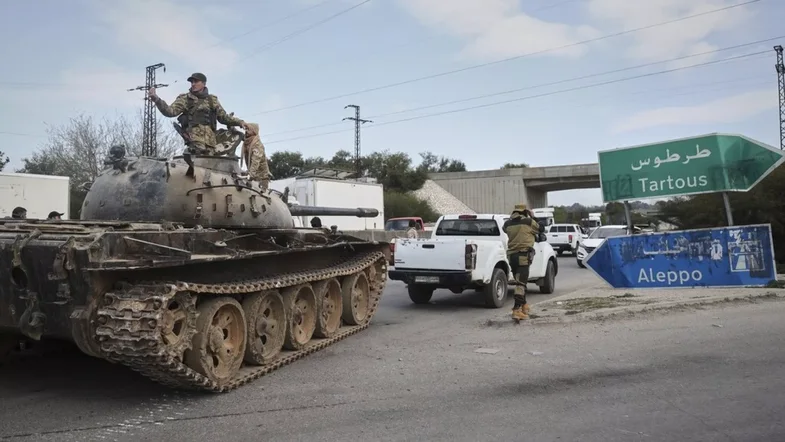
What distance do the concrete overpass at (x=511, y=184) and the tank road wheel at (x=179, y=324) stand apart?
4943 centimetres

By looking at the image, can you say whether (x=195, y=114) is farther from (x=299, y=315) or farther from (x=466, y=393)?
(x=466, y=393)

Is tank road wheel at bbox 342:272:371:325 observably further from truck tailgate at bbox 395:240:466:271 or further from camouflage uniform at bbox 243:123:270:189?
camouflage uniform at bbox 243:123:270:189

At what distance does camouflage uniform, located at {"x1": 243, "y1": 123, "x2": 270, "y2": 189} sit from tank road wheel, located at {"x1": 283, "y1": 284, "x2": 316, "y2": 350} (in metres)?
1.57

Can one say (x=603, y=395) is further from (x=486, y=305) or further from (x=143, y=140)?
(x=143, y=140)

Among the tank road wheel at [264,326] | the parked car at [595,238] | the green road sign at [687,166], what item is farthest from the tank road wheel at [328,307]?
the parked car at [595,238]

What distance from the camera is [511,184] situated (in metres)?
58.3

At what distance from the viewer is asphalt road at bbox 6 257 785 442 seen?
4691mm

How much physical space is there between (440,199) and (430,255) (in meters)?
48.3

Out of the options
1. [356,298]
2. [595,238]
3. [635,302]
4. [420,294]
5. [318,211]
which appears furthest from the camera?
[595,238]

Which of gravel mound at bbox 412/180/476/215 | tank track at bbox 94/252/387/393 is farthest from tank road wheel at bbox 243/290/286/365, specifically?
gravel mound at bbox 412/180/476/215

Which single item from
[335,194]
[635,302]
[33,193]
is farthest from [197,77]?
[335,194]

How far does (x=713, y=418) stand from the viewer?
4.80 metres

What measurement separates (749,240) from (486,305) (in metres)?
4.39

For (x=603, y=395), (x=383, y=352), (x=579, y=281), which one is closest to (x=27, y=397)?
(x=383, y=352)
